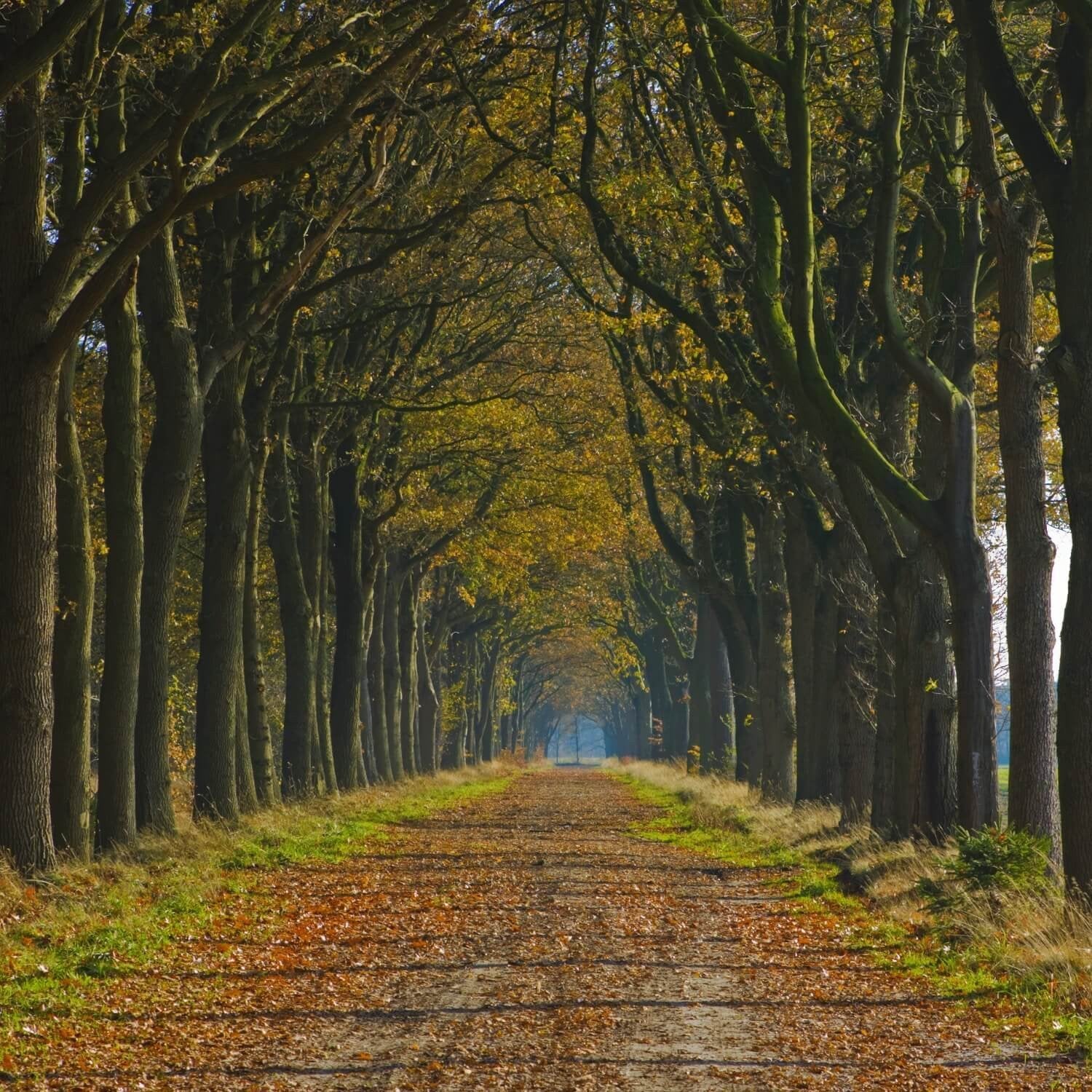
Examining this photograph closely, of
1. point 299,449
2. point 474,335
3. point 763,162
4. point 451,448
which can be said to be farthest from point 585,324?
point 763,162

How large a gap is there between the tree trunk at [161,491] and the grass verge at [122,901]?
874 millimetres

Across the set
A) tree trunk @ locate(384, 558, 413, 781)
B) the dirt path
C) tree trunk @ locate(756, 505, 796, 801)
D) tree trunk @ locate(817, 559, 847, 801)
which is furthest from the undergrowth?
tree trunk @ locate(384, 558, 413, 781)

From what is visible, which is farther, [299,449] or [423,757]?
[423,757]

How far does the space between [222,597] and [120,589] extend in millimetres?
3816

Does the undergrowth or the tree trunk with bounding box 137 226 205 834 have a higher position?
the tree trunk with bounding box 137 226 205 834

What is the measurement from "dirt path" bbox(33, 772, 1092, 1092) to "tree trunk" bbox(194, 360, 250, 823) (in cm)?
409

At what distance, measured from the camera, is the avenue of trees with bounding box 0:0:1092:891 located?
1186cm

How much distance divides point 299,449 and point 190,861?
11720mm

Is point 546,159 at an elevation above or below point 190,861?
above

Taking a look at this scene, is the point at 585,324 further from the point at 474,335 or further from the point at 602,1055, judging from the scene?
the point at 602,1055

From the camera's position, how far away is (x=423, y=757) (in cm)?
4575

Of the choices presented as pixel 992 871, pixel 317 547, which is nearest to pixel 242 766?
pixel 317 547

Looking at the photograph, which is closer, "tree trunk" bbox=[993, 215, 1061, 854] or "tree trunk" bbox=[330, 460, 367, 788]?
"tree trunk" bbox=[993, 215, 1061, 854]

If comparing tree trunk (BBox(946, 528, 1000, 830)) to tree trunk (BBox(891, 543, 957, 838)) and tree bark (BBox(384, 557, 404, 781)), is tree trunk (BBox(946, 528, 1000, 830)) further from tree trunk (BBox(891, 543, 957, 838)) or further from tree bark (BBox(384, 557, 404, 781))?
tree bark (BBox(384, 557, 404, 781))
